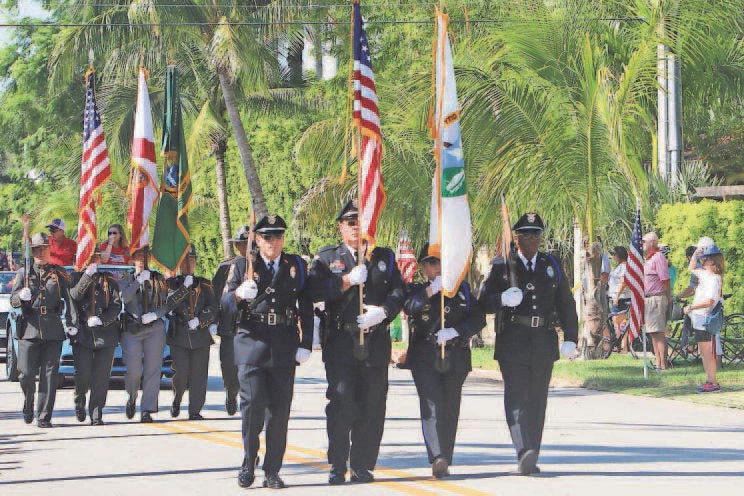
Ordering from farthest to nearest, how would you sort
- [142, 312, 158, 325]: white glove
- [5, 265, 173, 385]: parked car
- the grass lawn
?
[5, 265, 173, 385]: parked car → the grass lawn → [142, 312, 158, 325]: white glove

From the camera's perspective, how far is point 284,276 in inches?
403

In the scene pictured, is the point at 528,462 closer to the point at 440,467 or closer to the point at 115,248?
the point at 440,467

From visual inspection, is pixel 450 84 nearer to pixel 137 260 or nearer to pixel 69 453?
pixel 69 453

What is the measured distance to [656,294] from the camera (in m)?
20.5

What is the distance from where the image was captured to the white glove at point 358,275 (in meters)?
10.1

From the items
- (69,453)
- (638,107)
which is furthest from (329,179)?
(69,453)

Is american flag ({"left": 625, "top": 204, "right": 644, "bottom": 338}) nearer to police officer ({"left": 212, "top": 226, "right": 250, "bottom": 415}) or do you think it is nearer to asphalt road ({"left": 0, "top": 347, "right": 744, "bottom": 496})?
asphalt road ({"left": 0, "top": 347, "right": 744, "bottom": 496})

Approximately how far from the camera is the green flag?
16375 mm

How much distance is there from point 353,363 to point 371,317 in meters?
0.37

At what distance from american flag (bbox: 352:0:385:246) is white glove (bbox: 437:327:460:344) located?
124cm

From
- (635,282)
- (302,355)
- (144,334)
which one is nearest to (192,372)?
(144,334)

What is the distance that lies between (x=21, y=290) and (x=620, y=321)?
1217cm

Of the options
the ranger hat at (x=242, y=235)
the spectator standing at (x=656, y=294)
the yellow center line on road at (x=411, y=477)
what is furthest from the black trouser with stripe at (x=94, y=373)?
the spectator standing at (x=656, y=294)

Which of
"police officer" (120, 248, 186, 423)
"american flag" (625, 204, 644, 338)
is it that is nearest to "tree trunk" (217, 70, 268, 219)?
"american flag" (625, 204, 644, 338)
